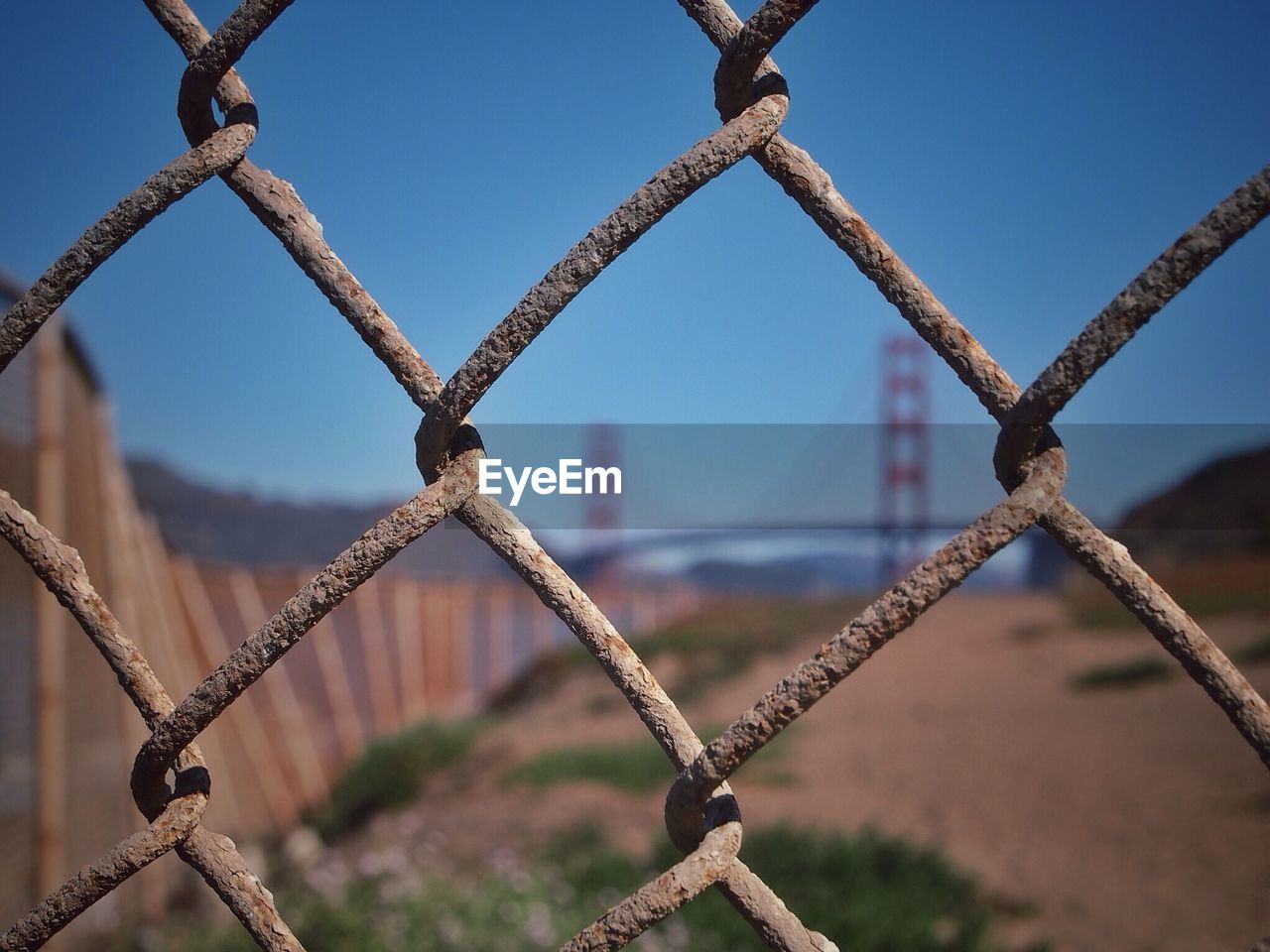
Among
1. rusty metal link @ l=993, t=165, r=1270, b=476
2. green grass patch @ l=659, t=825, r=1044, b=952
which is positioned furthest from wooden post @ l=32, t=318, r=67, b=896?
rusty metal link @ l=993, t=165, r=1270, b=476

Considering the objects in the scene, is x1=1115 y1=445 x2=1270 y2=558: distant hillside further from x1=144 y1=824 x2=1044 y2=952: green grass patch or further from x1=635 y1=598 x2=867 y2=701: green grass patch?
x1=144 y1=824 x2=1044 y2=952: green grass patch

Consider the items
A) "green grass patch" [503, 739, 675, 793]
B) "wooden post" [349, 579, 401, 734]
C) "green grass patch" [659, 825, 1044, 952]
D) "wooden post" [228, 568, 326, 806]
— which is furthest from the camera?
"wooden post" [349, 579, 401, 734]

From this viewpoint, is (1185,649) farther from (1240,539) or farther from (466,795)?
(1240,539)

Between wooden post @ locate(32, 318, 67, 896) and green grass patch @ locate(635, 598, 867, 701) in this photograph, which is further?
green grass patch @ locate(635, 598, 867, 701)

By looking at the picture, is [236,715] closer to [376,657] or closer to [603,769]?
[376,657]

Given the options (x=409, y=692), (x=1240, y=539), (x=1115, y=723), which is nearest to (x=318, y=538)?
(x=409, y=692)

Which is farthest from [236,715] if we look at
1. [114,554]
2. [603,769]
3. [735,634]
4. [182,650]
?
[735,634]
